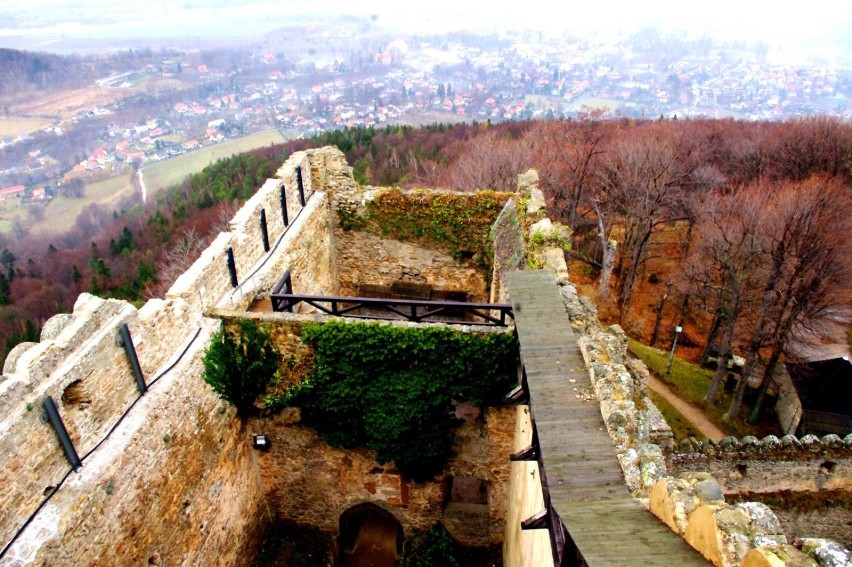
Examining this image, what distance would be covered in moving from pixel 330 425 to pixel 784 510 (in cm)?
1565

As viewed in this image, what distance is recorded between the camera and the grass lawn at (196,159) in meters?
90.8

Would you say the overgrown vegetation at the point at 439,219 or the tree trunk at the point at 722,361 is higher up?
the overgrown vegetation at the point at 439,219

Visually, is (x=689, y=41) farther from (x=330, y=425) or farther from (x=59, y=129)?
(x=330, y=425)

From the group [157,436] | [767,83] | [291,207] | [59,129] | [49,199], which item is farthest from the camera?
[59,129]

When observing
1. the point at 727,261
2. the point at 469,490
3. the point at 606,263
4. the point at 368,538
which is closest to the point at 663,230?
the point at 606,263

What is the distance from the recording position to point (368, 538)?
49.1 feet

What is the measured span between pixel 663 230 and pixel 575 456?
3661cm

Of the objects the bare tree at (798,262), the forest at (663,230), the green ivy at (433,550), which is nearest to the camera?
the green ivy at (433,550)

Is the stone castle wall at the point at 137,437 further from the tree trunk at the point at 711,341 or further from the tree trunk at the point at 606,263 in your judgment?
the tree trunk at the point at 711,341

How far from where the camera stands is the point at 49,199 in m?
90.8

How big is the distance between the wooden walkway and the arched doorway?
25.3 feet

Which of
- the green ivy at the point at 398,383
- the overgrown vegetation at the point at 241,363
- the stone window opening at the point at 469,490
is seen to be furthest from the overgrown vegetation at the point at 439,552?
the overgrown vegetation at the point at 241,363

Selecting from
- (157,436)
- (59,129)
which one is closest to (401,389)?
(157,436)

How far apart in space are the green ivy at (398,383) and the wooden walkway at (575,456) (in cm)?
160
